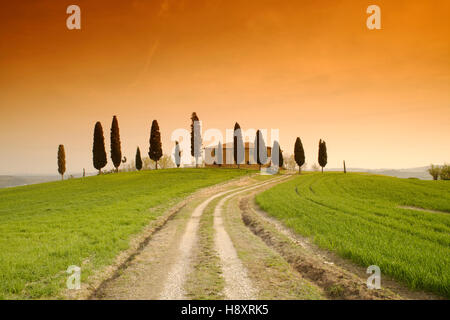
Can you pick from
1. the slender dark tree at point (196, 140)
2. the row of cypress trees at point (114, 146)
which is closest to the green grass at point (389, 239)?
the slender dark tree at point (196, 140)

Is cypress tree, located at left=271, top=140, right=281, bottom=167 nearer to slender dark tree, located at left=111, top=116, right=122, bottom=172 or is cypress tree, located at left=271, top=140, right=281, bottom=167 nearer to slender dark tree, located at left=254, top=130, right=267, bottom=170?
slender dark tree, located at left=254, top=130, right=267, bottom=170

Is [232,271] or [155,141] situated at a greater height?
[155,141]

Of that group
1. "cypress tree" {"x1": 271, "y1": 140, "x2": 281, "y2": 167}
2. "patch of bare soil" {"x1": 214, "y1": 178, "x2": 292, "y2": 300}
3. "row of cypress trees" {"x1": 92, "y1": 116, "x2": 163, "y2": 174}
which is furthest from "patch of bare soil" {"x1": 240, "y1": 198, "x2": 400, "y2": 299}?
"cypress tree" {"x1": 271, "y1": 140, "x2": 281, "y2": 167}

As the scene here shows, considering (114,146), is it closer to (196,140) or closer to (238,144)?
(196,140)

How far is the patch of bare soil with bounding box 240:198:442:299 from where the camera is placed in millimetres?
6328

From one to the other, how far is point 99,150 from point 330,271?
6713 centimetres

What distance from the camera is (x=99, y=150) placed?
209 feet

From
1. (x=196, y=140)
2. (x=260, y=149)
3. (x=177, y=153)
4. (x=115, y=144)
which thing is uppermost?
(x=196, y=140)

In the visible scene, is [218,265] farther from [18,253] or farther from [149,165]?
[149,165]

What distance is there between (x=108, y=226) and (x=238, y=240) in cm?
770

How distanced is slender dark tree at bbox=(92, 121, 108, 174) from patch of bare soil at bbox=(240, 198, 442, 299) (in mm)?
61468

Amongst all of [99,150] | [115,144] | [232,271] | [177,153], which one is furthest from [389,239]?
[177,153]

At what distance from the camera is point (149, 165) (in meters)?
113
